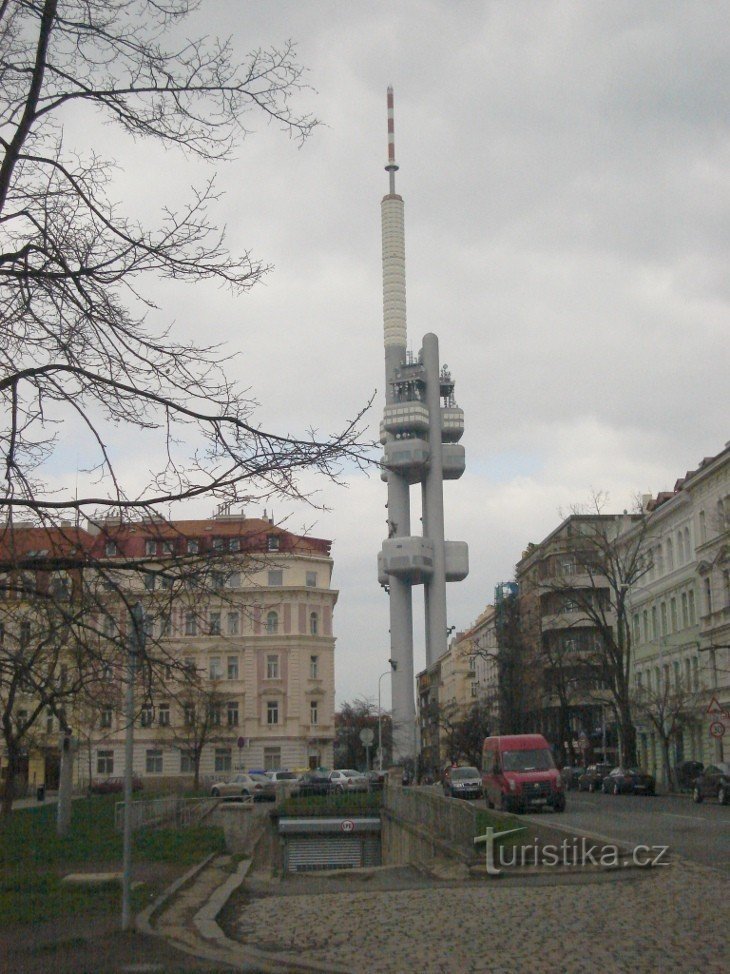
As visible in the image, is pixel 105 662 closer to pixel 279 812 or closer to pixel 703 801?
pixel 279 812

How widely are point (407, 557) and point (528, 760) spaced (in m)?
99.8

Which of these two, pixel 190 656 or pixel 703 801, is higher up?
pixel 190 656

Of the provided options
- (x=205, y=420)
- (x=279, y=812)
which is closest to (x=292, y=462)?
(x=205, y=420)

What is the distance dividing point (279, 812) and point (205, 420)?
108ft

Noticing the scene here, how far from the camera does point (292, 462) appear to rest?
10750 millimetres

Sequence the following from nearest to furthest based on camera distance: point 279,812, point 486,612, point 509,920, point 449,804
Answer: point 509,920 → point 449,804 → point 279,812 → point 486,612

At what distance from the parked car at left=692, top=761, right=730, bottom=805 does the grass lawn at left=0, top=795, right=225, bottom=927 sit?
56.0 ft

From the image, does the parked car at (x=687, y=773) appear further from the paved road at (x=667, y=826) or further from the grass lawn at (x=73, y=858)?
the grass lawn at (x=73, y=858)

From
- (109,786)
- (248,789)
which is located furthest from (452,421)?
(248,789)

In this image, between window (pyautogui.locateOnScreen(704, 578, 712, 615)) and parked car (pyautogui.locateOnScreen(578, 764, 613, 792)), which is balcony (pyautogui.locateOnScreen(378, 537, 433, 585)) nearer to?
parked car (pyautogui.locateOnScreen(578, 764, 613, 792))

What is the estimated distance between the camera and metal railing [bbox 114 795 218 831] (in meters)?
33.2

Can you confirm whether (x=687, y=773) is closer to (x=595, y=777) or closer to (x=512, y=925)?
(x=595, y=777)

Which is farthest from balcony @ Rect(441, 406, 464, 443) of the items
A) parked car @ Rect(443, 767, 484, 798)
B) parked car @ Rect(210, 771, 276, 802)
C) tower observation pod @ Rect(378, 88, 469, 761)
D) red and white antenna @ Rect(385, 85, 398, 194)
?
parked car @ Rect(443, 767, 484, 798)

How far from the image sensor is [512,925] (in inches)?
493
